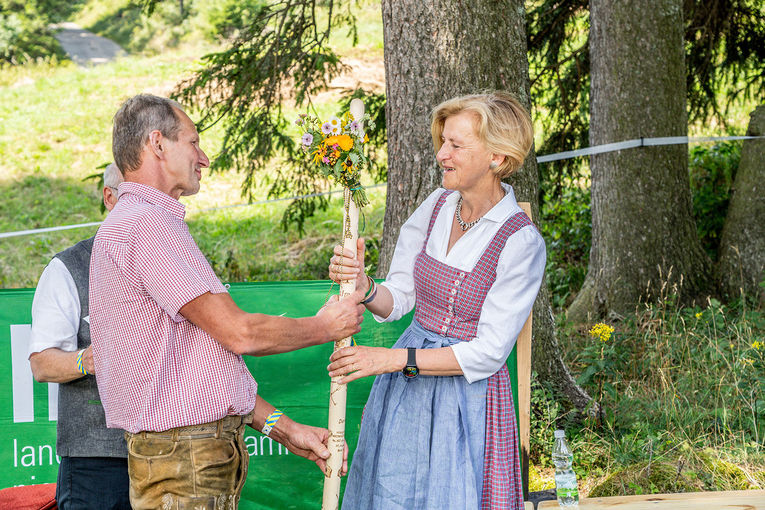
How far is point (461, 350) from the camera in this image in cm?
262

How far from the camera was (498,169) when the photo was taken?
280 cm

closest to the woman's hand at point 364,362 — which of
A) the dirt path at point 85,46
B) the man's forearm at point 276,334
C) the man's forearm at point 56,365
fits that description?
the man's forearm at point 276,334

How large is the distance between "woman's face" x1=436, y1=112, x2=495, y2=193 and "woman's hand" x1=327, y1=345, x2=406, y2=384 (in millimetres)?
622

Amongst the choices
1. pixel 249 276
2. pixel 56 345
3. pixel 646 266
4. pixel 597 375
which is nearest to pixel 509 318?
pixel 56 345

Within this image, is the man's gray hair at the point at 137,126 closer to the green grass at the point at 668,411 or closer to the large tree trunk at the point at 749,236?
the green grass at the point at 668,411

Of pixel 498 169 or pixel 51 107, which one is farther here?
pixel 51 107

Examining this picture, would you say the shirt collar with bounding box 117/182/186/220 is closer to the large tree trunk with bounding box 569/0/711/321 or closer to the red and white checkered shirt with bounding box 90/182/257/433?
the red and white checkered shirt with bounding box 90/182/257/433

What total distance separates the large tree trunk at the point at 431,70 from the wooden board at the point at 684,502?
1.45 metres

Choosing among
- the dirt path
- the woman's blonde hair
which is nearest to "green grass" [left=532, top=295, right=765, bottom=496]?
the woman's blonde hair

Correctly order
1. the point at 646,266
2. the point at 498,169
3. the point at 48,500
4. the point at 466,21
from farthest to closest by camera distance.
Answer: the point at 646,266 → the point at 466,21 → the point at 48,500 → the point at 498,169

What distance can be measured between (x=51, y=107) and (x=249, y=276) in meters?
9.87

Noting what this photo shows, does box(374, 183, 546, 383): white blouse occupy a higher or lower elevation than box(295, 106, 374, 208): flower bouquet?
lower

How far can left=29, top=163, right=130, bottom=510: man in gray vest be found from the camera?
271cm

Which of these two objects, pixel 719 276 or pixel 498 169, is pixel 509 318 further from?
pixel 719 276
